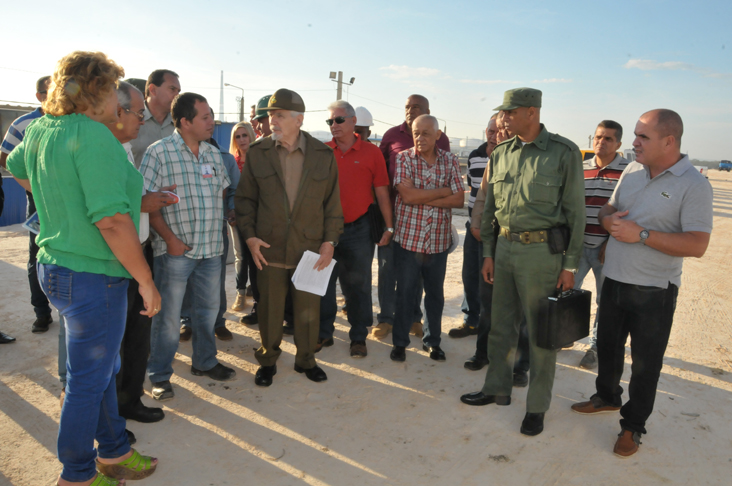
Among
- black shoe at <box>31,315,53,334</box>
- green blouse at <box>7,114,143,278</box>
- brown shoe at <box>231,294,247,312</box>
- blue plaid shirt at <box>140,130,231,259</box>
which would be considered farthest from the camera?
brown shoe at <box>231,294,247,312</box>

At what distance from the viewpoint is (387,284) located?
453cm

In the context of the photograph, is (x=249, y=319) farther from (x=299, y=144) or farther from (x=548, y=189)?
(x=548, y=189)

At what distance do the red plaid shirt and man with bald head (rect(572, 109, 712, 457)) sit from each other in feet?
4.57

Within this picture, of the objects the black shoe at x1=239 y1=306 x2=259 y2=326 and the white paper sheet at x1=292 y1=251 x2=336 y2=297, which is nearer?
the white paper sheet at x1=292 y1=251 x2=336 y2=297

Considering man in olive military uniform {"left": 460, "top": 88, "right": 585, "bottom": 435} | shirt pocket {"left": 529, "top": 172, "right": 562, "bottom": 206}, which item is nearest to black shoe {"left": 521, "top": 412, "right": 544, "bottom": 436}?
man in olive military uniform {"left": 460, "top": 88, "right": 585, "bottom": 435}

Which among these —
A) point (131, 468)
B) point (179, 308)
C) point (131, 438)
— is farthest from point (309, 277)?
point (131, 468)

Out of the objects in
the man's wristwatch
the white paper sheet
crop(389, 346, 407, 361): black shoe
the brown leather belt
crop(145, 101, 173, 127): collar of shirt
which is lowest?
crop(389, 346, 407, 361): black shoe

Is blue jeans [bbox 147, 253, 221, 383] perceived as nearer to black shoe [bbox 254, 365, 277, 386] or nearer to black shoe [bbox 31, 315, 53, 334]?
black shoe [bbox 254, 365, 277, 386]

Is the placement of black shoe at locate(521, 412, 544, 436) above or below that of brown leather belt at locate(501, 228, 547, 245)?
below

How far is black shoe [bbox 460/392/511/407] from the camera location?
347 centimetres

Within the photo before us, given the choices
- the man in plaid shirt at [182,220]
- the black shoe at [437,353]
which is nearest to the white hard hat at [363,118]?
the man in plaid shirt at [182,220]

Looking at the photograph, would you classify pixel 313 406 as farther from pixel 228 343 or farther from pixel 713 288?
pixel 713 288

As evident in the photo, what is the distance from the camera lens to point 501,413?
3.39 metres

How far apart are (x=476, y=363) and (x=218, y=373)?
7.01 feet
